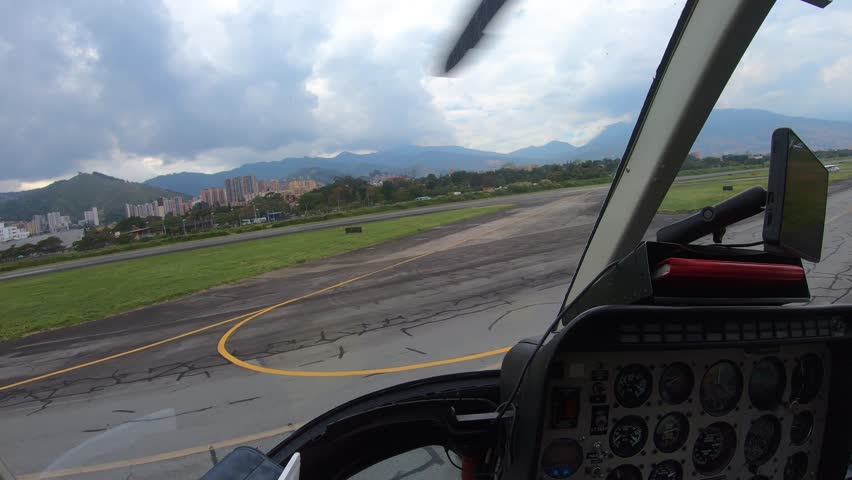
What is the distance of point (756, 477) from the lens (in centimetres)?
166

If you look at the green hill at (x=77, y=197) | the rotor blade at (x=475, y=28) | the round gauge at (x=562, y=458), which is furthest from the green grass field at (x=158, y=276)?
the round gauge at (x=562, y=458)

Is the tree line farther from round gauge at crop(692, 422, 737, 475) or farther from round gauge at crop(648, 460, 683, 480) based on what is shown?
round gauge at crop(648, 460, 683, 480)

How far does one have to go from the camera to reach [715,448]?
5.26 ft

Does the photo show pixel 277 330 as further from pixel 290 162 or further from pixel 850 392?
pixel 850 392

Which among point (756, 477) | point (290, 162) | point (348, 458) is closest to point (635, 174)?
point (756, 477)

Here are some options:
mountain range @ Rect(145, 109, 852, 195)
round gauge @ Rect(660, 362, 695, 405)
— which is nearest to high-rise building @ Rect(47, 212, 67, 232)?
mountain range @ Rect(145, 109, 852, 195)

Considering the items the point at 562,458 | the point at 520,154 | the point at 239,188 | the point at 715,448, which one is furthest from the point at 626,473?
the point at 239,188

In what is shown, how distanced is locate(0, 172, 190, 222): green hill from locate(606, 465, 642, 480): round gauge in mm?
2883

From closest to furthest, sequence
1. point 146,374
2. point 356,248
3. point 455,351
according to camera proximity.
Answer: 1. point 146,374
2. point 455,351
3. point 356,248

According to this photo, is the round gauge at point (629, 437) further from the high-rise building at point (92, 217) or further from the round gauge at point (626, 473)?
the high-rise building at point (92, 217)

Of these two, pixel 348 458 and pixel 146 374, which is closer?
pixel 348 458

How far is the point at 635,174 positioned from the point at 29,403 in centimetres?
363

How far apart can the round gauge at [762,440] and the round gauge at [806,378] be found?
115 mm

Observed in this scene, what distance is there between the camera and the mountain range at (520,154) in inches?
99.7
